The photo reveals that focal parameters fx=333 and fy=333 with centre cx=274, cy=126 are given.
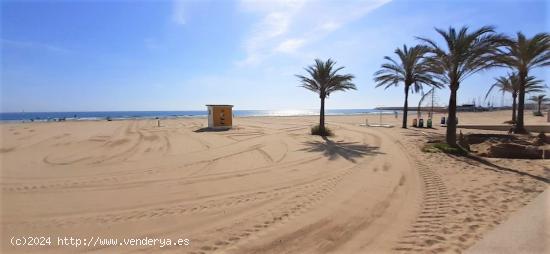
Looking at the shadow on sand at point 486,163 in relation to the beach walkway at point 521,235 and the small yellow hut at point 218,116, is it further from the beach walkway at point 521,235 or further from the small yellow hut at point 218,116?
the small yellow hut at point 218,116

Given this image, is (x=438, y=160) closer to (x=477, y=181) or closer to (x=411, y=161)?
(x=411, y=161)

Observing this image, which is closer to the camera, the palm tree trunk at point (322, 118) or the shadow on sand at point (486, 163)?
the shadow on sand at point (486, 163)

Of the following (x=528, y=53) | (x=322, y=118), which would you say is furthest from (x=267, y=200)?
(x=528, y=53)

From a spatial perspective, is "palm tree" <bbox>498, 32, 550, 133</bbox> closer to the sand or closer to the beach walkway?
the sand

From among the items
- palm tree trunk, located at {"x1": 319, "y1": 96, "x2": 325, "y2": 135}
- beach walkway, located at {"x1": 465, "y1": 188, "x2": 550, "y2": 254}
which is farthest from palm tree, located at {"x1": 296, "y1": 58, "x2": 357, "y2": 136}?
beach walkway, located at {"x1": 465, "y1": 188, "x2": 550, "y2": 254}

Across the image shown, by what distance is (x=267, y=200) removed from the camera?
648 cm

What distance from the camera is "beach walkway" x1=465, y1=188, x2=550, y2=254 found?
4188 millimetres

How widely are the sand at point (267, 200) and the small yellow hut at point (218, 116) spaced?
14.3 m

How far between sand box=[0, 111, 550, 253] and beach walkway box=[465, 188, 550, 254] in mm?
179

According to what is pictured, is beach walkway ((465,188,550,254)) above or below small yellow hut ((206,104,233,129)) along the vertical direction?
below

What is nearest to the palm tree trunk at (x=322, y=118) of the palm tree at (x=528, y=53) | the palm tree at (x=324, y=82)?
the palm tree at (x=324, y=82)

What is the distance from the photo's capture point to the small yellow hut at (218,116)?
2594 cm

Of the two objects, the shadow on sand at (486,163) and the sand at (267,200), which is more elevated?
the shadow on sand at (486,163)

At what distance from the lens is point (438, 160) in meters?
11.0
